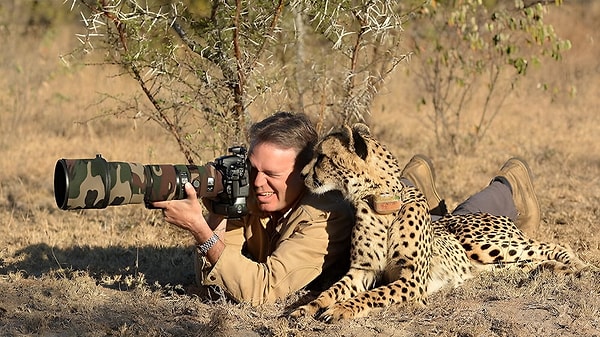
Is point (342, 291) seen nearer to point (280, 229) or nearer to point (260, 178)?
point (280, 229)

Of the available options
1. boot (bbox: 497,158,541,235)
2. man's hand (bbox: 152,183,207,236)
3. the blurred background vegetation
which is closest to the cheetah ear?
man's hand (bbox: 152,183,207,236)

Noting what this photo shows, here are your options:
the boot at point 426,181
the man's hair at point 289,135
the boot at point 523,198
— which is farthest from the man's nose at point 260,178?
the boot at point 523,198

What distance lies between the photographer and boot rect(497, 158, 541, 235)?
6.39 m

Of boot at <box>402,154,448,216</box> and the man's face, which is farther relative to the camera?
boot at <box>402,154,448,216</box>

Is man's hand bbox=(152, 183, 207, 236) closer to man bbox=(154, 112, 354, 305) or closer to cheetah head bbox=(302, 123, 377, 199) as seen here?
man bbox=(154, 112, 354, 305)

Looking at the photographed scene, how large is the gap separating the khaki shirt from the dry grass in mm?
101

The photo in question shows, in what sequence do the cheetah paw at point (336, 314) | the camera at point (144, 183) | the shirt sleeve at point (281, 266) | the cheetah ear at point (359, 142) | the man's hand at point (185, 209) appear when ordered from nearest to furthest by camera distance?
the camera at point (144, 183)
the man's hand at point (185, 209)
the cheetah paw at point (336, 314)
the shirt sleeve at point (281, 266)
the cheetah ear at point (359, 142)

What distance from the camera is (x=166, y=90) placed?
6.36 m

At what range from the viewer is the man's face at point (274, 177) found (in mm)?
4398

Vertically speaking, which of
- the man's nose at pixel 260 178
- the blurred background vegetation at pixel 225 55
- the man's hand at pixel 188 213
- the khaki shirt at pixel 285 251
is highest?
the blurred background vegetation at pixel 225 55

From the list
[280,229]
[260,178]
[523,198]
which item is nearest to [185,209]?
[260,178]

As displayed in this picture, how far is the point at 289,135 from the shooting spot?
176 inches

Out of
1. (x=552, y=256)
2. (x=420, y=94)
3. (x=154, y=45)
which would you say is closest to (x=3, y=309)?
(x=154, y=45)

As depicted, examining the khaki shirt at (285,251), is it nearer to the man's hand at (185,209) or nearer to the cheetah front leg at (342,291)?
the cheetah front leg at (342,291)
